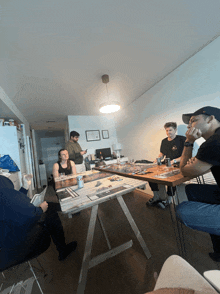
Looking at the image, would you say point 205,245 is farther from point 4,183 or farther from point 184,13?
point 184,13

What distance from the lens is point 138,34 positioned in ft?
5.35

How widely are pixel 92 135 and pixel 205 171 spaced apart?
415cm

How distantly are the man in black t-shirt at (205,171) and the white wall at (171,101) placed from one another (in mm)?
1257

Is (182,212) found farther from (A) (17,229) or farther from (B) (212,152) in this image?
(A) (17,229)

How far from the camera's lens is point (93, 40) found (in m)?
1.61

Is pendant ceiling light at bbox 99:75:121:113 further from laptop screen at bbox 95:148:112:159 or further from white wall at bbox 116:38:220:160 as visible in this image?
laptop screen at bbox 95:148:112:159

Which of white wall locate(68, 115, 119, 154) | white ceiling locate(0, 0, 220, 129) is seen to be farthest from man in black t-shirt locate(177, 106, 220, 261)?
white wall locate(68, 115, 119, 154)

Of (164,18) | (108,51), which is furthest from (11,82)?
(164,18)

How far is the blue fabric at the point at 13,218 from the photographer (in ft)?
2.90

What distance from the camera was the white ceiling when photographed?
1260 millimetres

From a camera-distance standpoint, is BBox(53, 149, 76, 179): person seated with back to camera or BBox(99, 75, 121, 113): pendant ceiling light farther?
BBox(53, 149, 76, 179): person seated with back to camera

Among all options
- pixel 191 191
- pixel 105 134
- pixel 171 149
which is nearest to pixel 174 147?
pixel 171 149

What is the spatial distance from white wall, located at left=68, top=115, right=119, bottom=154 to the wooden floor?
3.16 m

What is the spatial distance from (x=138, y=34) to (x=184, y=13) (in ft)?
1.76
